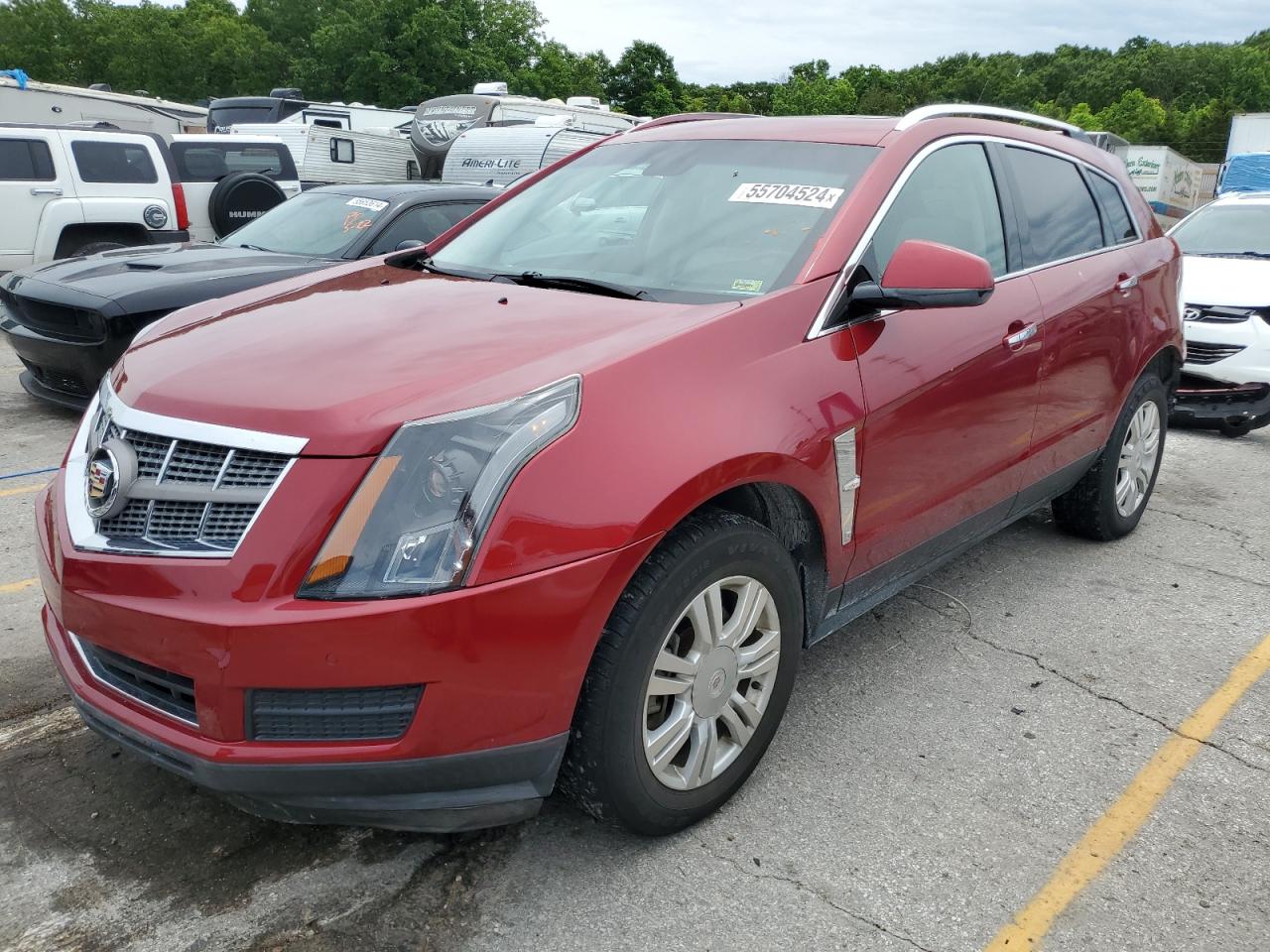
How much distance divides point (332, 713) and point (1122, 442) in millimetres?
3789

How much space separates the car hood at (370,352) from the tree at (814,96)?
7164cm

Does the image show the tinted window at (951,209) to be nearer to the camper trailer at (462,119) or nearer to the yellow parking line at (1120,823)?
the yellow parking line at (1120,823)

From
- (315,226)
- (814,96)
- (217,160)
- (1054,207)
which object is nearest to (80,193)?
(217,160)

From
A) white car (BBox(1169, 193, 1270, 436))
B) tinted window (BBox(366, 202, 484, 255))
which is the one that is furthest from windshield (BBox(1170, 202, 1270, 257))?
tinted window (BBox(366, 202, 484, 255))

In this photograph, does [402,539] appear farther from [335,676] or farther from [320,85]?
[320,85]

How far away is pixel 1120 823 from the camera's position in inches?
107

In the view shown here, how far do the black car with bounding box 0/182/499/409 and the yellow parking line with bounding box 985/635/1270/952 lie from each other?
5266 millimetres

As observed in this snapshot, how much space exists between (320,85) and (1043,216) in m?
59.9

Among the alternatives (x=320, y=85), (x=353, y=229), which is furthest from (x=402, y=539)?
(x=320, y=85)

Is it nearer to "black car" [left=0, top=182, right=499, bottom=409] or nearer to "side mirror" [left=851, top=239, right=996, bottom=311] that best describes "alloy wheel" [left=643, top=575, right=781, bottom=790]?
"side mirror" [left=851, top=239, right=996, bottom=311]

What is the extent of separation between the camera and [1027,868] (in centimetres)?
253

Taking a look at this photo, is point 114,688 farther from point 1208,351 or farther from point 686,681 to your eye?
point 1208,351

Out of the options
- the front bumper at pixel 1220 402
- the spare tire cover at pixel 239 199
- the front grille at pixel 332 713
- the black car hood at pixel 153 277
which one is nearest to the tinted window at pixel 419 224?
the black car hood at pixel 153 277

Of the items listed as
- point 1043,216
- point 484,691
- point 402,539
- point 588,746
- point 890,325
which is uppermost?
point 1043,216
